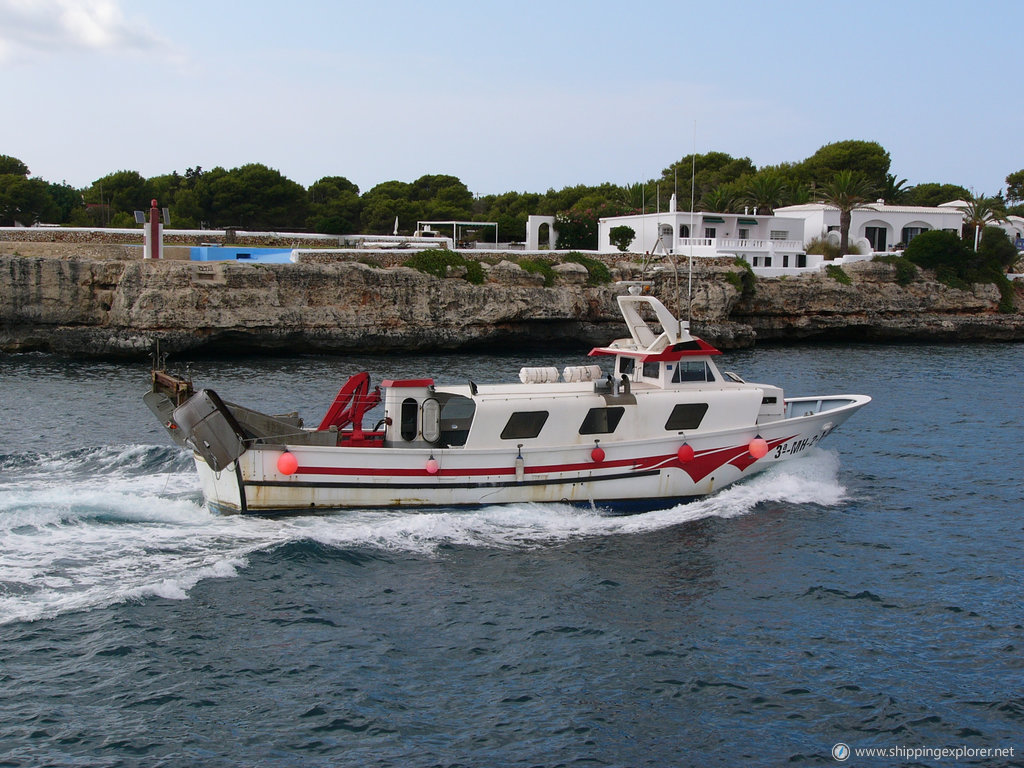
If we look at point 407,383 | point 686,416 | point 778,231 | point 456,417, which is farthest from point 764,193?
point 407,383

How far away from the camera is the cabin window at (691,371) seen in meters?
20.3

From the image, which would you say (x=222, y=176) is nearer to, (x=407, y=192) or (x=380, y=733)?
(x=407, y=192)

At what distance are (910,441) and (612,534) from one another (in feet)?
44.2

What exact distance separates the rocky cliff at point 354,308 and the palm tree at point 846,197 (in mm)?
11578

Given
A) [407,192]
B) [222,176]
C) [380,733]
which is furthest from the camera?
[407,192]

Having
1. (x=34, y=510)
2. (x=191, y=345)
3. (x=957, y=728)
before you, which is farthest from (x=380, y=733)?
(x=191, y=345)

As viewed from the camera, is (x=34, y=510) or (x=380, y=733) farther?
(x=34, y=510)

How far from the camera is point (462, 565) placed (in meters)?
16.1

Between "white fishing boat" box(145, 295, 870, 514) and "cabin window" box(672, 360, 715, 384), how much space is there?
23mm

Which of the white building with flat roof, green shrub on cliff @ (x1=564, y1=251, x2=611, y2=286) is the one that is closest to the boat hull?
green shrub on cliff @ (x1=564, y1=251, x2=611, y2=286)

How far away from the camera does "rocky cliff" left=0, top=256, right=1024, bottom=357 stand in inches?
1673

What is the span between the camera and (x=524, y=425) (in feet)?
61.8

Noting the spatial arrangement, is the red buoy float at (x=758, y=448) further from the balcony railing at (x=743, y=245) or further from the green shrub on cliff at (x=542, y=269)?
the balcony railing at (x=743, y=245)

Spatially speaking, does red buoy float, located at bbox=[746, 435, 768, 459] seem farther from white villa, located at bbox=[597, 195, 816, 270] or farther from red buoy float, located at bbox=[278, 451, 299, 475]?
white villa, located at bbox=[597, 195, 816, 270]
